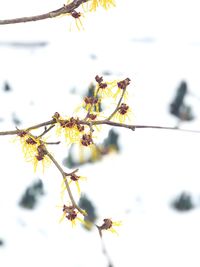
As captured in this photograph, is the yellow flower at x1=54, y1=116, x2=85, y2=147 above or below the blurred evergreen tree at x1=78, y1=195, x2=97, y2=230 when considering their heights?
above

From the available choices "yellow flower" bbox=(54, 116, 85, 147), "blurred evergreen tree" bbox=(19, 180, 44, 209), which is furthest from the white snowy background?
"yellow flower" bbox=(54, 116, 85, 147)

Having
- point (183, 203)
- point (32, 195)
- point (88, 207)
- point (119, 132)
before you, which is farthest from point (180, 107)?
point (32, 195)

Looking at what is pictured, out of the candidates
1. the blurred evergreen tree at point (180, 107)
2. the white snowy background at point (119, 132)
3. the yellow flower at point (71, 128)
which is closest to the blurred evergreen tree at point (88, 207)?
the white snowy background at point (119, 132)

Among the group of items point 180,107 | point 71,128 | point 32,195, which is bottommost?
point 32,195

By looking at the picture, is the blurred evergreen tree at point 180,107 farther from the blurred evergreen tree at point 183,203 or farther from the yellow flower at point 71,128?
the yellow flower at point 71,128

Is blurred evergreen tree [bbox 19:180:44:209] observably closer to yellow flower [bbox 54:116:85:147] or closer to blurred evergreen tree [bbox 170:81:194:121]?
blurred evergreen tree [bbox 170:81:194:121]

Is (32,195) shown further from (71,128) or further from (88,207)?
(71,128)

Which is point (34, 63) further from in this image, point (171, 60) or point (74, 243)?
point (74, 243)

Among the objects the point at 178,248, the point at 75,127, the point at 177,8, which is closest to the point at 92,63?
the point at 177,8
